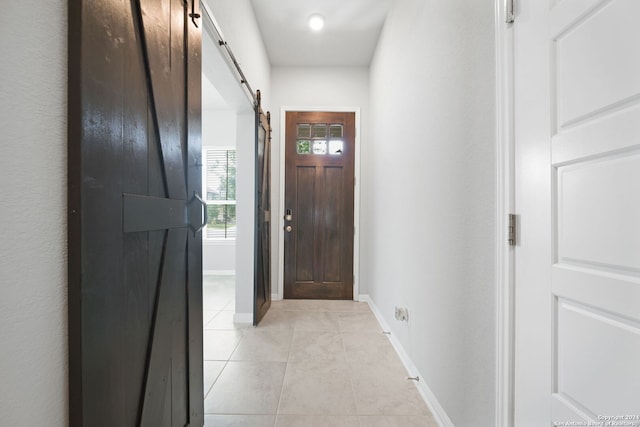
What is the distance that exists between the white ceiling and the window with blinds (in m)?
2.25

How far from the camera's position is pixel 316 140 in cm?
379

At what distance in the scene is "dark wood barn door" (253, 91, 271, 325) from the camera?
2898 millimetres

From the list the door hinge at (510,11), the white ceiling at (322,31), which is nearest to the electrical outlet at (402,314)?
the door hinge at (510,11)

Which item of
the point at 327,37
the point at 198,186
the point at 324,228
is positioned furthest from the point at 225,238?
the point at 198,186

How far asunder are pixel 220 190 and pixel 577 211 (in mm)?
5343

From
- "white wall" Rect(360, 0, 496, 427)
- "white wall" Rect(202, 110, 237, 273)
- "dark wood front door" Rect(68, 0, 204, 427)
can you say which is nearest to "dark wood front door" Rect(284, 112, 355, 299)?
"white wall" Rect(360, 0, 496, 427)

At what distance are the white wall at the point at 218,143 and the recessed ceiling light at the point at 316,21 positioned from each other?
2850 mm

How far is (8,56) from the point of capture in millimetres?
556

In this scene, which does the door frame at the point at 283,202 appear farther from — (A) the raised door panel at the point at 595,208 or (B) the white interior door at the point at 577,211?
(A) the raised door panel at the point at 595,208

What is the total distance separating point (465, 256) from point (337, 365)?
1.29m

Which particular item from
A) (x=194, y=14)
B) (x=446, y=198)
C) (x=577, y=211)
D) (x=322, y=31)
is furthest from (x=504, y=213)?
(x=322, y=31)

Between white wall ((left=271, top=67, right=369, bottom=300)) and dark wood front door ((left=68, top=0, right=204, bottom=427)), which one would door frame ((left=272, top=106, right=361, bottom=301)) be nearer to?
white wall ((left=271, top=67, right=369, bottom=300))

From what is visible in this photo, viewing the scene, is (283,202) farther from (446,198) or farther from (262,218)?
(446,198)

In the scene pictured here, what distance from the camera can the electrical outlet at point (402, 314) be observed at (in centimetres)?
209
